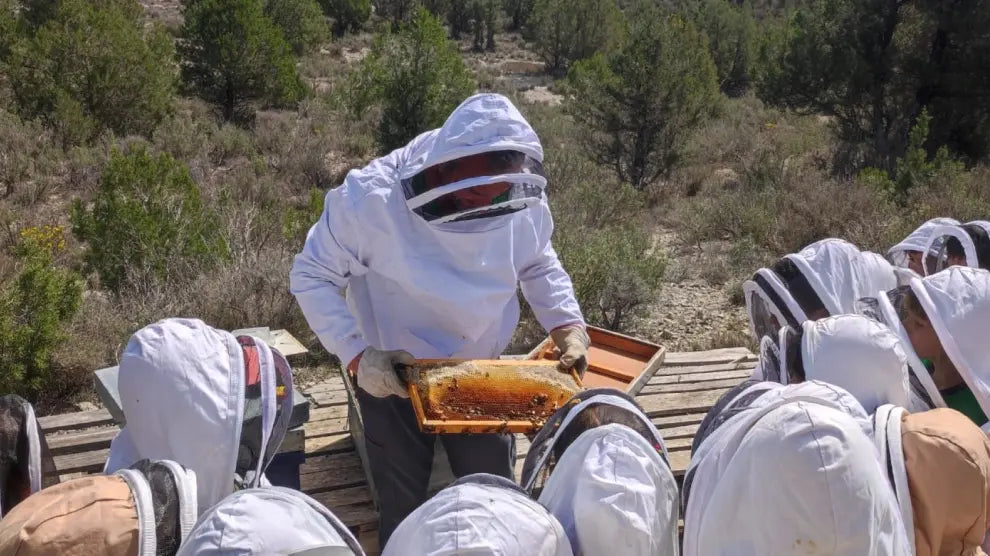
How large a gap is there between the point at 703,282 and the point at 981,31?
373 inches

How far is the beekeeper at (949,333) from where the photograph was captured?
2371mm

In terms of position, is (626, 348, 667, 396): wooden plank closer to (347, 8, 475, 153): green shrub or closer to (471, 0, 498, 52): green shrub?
(347, 8, 475, 153): green shrub

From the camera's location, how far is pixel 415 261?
271 cm

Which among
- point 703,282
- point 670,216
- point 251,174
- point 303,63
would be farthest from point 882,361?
point 303,63

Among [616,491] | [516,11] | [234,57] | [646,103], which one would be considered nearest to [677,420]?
[616,491]

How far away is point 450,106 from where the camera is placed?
13000 mm

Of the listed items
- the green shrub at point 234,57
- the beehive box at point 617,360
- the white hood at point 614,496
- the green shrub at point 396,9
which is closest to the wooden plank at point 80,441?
the beehive box at point 617,360

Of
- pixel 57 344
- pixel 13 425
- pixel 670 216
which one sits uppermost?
pixel 13 425

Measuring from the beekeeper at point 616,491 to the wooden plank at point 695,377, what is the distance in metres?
2.80

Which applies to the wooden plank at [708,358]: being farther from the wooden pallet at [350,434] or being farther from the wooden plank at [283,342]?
the wooden plank at [283,342]

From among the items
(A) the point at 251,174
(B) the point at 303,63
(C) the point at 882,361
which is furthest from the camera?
(B) the point at 303,63

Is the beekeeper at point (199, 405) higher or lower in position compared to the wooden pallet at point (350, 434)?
higher

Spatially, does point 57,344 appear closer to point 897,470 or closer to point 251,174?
point 897,470

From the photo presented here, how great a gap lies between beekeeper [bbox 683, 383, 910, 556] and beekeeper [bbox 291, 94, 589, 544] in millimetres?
1423
